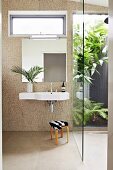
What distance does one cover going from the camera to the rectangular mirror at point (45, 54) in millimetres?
5027

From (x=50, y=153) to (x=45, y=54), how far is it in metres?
2.11

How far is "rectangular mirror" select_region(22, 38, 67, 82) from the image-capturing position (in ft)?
16.5

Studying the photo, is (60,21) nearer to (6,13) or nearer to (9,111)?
(6,13)

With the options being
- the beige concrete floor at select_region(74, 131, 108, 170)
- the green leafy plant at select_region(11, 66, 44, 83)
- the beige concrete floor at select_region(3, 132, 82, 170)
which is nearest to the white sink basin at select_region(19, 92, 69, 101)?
the green leafy plant at select_region(11, 66, 44, 83)

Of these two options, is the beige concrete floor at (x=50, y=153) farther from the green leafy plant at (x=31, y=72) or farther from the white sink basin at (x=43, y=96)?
the green leafy plant at (x=31, y=72)

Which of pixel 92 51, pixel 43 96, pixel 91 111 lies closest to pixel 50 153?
pixel 91 111

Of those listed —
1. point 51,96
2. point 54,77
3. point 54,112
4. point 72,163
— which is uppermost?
Answer: point 54,77

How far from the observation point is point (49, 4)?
4980 millimetres

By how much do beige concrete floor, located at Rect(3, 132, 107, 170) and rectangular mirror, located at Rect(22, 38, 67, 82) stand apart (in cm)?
137

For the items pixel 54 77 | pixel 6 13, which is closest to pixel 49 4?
pixel 6 13

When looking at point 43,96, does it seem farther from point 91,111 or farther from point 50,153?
point 50,153

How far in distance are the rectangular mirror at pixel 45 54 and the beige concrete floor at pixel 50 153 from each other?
1.37 m

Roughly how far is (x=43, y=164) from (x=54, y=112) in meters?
2.01

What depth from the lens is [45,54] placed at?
502 centimetres
